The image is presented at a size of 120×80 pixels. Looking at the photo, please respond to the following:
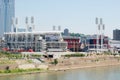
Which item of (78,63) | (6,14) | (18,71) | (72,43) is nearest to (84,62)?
(78,63)

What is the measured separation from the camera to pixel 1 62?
34.8 m

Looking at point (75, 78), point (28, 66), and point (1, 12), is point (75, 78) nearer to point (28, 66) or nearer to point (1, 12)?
point (28, 66)

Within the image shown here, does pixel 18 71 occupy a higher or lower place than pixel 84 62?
higher

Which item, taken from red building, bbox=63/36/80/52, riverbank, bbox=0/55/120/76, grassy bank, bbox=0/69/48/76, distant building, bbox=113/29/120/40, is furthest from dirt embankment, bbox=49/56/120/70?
distant building, bbox=113/29/120/40

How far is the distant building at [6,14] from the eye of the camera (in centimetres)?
13012

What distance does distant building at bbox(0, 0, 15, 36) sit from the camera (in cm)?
13012

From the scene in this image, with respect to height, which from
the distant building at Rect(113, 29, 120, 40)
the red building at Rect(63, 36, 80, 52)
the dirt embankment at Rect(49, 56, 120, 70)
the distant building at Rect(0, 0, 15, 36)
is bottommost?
the dirt embankment at Rect(49, 56, 120, 70)

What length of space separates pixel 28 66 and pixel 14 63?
6.07ft

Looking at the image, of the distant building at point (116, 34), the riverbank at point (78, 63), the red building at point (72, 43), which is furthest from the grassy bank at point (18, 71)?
the distant building at point (116, 34)

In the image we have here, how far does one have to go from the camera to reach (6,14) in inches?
5404


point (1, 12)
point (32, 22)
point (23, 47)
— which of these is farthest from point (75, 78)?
point (1, 12)

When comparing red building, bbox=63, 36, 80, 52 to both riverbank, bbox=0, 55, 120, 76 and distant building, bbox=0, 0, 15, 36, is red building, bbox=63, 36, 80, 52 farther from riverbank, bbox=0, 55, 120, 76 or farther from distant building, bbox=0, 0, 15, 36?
distant building, bbox=0, 0, 15, 36

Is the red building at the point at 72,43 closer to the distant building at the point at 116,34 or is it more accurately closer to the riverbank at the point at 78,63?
the riverbank at the point at 78,63

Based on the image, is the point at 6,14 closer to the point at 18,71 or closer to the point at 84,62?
the point at 84,62
